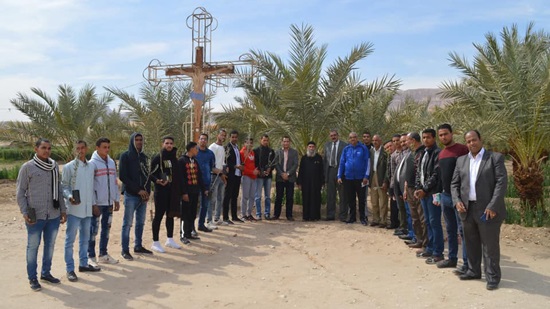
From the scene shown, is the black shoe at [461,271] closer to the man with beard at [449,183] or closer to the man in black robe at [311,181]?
the man with beard at [449,183]

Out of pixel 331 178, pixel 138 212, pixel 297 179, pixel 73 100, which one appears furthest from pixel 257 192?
pixel 73 100

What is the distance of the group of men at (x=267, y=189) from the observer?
204 inches

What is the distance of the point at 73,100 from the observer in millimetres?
15180

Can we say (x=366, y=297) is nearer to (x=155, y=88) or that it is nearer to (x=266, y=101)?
(x=266, y=101)

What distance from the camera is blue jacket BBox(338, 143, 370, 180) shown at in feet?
29.0

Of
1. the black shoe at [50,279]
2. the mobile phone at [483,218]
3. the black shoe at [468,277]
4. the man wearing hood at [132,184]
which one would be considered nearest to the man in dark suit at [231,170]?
the man wearing hood at [132,184]

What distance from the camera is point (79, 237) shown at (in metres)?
5.71

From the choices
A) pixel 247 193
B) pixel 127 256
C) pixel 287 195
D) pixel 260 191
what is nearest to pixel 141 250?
pixel 127 256

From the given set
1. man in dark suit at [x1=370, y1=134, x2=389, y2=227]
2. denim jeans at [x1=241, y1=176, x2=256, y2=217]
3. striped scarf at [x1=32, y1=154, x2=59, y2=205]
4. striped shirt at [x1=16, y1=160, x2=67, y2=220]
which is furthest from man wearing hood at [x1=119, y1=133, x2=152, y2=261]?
man in dark suit at [x1=370, y1=134, x2=389, y2=227]

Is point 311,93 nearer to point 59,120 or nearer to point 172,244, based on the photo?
point 172,244

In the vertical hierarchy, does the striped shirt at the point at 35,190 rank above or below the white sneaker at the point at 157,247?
above

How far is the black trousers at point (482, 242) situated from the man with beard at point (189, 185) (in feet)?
13.5

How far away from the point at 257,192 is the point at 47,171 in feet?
15.9

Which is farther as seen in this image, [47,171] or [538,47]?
[538,47]
